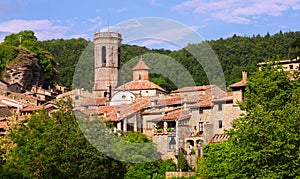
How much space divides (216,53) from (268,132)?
62077mm

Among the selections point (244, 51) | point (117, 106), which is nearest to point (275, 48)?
point (244, 51)

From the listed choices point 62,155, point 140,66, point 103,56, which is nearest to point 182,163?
point 62,155

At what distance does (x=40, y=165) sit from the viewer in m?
30.3

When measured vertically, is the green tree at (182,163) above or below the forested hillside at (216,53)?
below

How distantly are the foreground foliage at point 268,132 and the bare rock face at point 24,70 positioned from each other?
47.9m

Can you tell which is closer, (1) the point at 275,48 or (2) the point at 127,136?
(2) the point at 127,136

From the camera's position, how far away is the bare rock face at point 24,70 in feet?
232

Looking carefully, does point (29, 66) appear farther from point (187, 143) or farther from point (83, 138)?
point (83, 138)

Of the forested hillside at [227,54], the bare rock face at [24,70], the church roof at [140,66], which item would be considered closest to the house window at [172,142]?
the church roof at [140,66]

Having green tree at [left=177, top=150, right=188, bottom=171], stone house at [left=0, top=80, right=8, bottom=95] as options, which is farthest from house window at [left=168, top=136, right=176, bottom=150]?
stone house at [left=0, top=80, right=8, bottom=95]

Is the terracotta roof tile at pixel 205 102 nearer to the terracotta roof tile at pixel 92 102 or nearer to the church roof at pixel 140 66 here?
the terracotta roof tile at pixel 92 102

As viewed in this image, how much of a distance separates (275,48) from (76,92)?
110 feet

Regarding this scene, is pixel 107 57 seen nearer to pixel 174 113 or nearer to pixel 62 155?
pixel 174 113

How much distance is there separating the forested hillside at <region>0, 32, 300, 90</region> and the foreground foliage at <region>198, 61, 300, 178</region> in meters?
35.8
